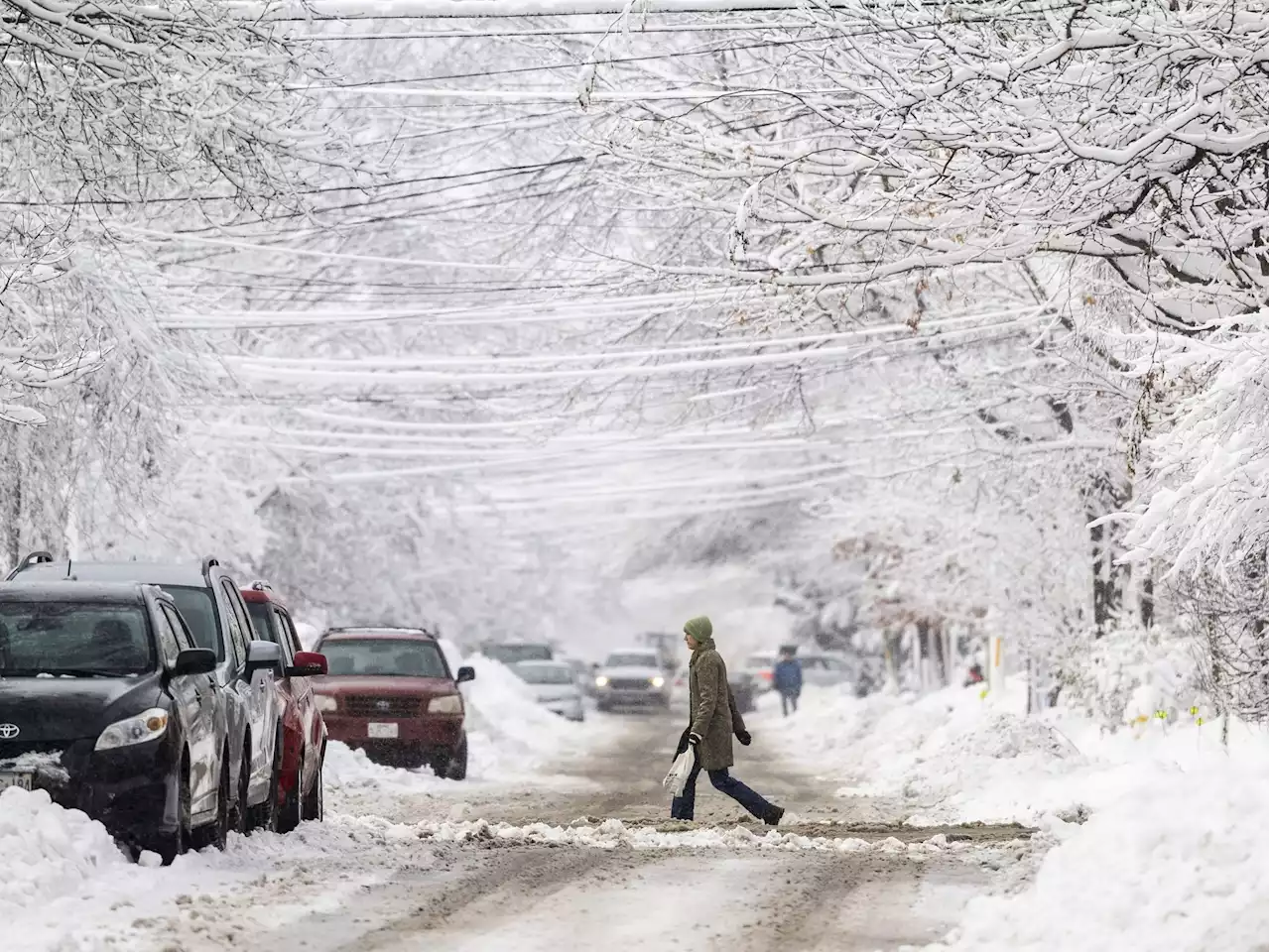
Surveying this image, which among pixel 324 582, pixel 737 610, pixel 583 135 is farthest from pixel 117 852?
pixel 737 610

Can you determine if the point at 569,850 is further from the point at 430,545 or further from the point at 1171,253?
the point at 430,545

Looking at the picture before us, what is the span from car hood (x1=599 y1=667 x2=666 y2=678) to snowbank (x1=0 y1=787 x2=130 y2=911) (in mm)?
43531

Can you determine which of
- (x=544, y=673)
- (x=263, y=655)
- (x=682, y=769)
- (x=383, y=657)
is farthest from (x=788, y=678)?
(x=263, y=655)

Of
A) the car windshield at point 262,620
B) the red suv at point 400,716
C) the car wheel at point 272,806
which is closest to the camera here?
the car wheel at point 272,806

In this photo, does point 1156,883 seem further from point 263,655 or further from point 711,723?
point 711,723

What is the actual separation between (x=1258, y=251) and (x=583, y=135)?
498 cm

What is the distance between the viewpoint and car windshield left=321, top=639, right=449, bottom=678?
2369 cm

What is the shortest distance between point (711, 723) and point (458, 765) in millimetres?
7957

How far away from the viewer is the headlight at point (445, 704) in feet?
74.6

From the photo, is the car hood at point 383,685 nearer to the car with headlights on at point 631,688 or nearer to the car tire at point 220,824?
the car tire at point 220,824

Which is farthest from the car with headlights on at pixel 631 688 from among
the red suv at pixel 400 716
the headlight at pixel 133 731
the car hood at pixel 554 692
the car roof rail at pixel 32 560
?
the headlight at pixel 133 731

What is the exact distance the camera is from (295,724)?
14.7 meters

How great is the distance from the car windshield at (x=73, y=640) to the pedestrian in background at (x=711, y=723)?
5.25 m

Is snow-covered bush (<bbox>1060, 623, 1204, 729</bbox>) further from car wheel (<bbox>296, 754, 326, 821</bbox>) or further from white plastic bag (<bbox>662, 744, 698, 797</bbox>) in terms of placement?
car wheel (<bbox>296, 754, 326, 821</bbox>)
